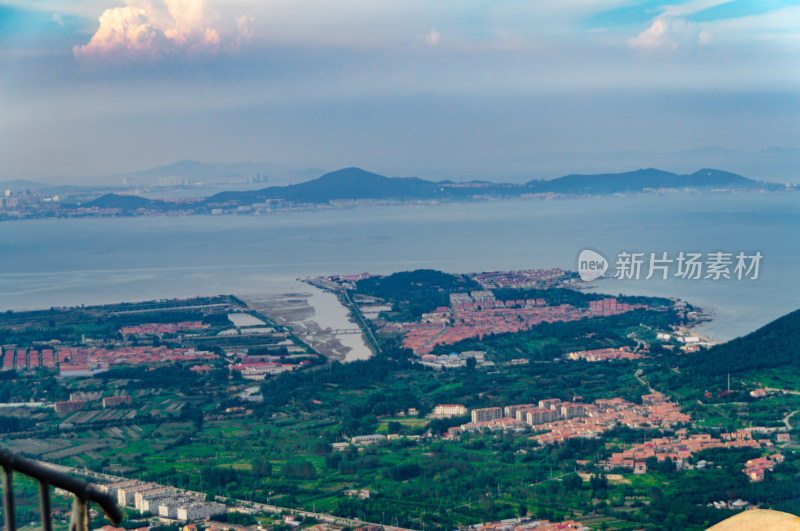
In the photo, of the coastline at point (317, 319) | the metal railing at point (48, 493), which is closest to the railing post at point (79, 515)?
the metal railing at point (48, 493)

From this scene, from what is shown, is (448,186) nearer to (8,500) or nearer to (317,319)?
(317,319)

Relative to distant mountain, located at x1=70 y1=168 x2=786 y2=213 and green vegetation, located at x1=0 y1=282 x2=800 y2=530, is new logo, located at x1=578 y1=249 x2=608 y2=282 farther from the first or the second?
distant mountain, located at x1=70 y1=168 x2=786 y2=213

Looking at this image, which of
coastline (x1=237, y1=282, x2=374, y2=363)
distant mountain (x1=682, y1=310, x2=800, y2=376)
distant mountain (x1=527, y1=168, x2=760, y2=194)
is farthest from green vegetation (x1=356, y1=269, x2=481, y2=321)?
distant mountain (x1=527, y1=168, x2=760, y2=194)

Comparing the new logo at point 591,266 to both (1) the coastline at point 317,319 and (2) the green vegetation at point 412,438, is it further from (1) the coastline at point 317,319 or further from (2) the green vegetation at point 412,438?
(2) the green vegetation at point 412,438

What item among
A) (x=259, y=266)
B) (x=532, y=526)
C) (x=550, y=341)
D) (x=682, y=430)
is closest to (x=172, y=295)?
(x=259, y=266)

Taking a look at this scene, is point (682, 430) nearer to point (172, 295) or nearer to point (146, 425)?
point (146, 425)
